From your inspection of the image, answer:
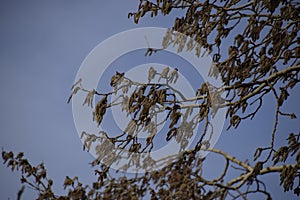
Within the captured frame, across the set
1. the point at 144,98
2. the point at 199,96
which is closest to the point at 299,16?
the point at 199,96

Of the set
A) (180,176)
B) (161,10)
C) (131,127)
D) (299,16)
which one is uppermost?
(161,10)

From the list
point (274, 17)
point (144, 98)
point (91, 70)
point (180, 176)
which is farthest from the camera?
point (91, 70)

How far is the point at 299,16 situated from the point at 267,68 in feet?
2.34

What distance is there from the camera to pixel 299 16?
13.4 feet

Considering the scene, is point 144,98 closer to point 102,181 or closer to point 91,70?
point 102,181

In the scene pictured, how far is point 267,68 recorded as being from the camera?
12.5 feet

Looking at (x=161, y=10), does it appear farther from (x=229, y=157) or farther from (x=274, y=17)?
(x=229, y=157)

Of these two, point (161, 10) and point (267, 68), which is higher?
point (161, 10)

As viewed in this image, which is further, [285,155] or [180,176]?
[285,155]

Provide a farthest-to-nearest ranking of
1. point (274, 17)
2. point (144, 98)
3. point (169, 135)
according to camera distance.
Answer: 1. point (274, 17)
2. point (144, 98)
3. point (169, 135)

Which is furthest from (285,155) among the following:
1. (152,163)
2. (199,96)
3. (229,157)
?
(152,163)

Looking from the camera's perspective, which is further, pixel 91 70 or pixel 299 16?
pixel 91 70

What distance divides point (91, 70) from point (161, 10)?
110 cm

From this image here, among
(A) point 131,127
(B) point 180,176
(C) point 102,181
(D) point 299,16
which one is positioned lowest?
(B) point 180,176
